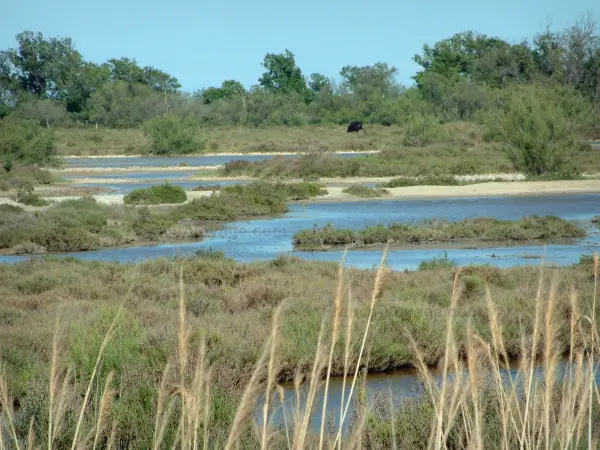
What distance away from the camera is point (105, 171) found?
202 feet

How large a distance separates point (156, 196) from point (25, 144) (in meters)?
21.9

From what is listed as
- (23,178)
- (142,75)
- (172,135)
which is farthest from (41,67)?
(23,178)

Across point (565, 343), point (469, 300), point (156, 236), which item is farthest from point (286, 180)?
point (565, 343)

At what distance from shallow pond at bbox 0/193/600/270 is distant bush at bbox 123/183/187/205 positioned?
452 centimetres

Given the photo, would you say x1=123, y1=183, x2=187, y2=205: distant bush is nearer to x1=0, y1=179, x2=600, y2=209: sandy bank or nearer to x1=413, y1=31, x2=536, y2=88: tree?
x1=0, y1=179, x2=600, y2=209: sandy bank

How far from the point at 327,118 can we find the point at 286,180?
210 feet

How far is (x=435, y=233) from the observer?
26.2 meters

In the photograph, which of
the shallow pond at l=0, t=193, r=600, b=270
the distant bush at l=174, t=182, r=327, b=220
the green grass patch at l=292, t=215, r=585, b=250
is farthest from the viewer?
the distant bush at l=174, t=182, r=327, b=220

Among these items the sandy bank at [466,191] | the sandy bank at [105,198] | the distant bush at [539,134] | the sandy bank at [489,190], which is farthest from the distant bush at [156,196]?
the distant bush at [539,134]

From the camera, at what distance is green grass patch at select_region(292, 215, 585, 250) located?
83.7 ft

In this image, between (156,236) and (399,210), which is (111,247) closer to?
(156,236)

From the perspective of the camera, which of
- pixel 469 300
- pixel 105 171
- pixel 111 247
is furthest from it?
pixel 105 171

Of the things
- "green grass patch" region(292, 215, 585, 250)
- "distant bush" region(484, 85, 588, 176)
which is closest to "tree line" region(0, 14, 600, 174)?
"distant bush" region(484, 85, 588, 176)

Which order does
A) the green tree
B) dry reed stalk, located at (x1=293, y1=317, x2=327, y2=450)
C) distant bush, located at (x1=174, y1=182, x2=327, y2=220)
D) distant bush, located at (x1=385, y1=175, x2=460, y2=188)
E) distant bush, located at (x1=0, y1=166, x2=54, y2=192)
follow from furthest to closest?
the green tree
distant bush, located at (x1=385, y1=175, x2=460, y2=188)
distant bush, located at (x1=0, y1=166, x2=54, y2=192)
distant bush, located at (x1=174, y1=182, x2=327, y2=220)
dry reed stalk, located at (x1=293, y1=317, x2=327, y2=450)
